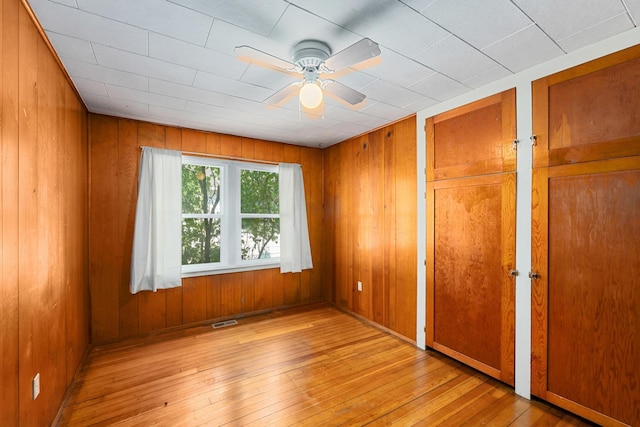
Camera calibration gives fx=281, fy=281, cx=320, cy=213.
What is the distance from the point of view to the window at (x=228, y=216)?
366 centimetres

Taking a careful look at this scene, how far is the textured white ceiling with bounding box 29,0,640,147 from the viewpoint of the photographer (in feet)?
4.83

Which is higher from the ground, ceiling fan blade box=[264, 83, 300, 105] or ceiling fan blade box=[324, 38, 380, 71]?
ceiling fan blade box=[264, 83, 300, 105]

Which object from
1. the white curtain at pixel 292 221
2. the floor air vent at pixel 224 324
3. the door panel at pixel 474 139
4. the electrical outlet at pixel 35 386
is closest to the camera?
the electrical outlet at pixel 35 386

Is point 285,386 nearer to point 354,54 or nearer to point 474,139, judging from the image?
point 354,54

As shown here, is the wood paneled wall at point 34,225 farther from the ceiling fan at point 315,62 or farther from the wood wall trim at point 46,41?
the ceiling fan at point 315,62

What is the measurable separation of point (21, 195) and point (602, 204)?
3.39m

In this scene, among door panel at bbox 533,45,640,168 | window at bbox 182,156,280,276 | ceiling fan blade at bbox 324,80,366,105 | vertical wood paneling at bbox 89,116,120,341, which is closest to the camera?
door panel at bbox 533,45,640,168

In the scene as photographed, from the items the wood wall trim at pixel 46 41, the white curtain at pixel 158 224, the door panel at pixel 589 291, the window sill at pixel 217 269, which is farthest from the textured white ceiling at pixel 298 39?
the window sill at pixel 217 269

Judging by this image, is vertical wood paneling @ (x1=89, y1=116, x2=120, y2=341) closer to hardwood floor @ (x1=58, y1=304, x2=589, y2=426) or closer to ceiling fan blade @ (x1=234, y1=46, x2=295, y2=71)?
hardwood floor @ (x1=58, y1=304, x2=589, y2=426)

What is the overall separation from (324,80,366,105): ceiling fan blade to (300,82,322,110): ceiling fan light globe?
172 millimetres

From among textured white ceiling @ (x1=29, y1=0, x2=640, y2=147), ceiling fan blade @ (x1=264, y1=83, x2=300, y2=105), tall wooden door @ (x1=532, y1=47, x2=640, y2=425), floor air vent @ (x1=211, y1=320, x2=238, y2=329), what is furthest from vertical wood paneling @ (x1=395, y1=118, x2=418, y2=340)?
floor air vent @ (x1=211, y1=320, x2=238, y2=329)

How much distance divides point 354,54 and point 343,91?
1.49 ft

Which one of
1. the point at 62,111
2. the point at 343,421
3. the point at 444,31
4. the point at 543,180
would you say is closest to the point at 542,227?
the point at 543,180

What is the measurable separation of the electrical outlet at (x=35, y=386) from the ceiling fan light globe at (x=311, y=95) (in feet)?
7.32
